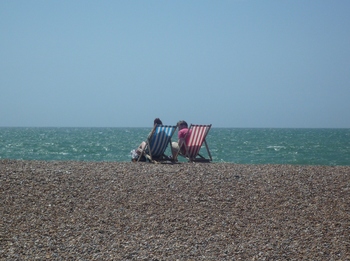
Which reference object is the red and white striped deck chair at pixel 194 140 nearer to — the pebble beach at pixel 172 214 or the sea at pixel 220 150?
the pebble beach at pixel 172 214

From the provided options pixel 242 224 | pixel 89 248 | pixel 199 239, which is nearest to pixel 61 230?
pixel 89 248

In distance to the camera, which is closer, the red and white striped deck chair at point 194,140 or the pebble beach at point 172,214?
the pebble beach at point 172,214

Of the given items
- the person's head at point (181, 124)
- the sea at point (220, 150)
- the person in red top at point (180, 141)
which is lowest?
the sea at point (220, 150)

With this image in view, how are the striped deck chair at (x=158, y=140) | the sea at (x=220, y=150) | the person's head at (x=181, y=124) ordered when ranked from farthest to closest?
the sea at (x=220, y=150) → the person's head at (x=181, y=124) → the striped deck chair at (x=158, y=140)

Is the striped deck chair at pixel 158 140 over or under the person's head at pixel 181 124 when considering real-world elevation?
under

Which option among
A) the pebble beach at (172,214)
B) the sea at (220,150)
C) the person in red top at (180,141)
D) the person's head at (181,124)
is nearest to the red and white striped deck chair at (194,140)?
the person in red top at (180,141)

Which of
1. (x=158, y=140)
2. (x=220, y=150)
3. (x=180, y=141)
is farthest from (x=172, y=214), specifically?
(x=220, y=150)

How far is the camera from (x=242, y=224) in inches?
263

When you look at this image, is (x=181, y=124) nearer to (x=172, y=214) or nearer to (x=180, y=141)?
(x=180, y=141)

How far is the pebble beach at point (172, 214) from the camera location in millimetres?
5871

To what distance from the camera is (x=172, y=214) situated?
694 centimetres

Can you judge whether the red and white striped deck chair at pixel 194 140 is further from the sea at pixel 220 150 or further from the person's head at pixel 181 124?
the sea at pixel 220 150

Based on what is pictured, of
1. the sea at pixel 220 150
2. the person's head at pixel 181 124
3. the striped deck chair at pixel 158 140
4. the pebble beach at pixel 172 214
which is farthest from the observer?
the sea at pixel 220 150

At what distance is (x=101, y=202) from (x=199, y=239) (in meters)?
1.66
